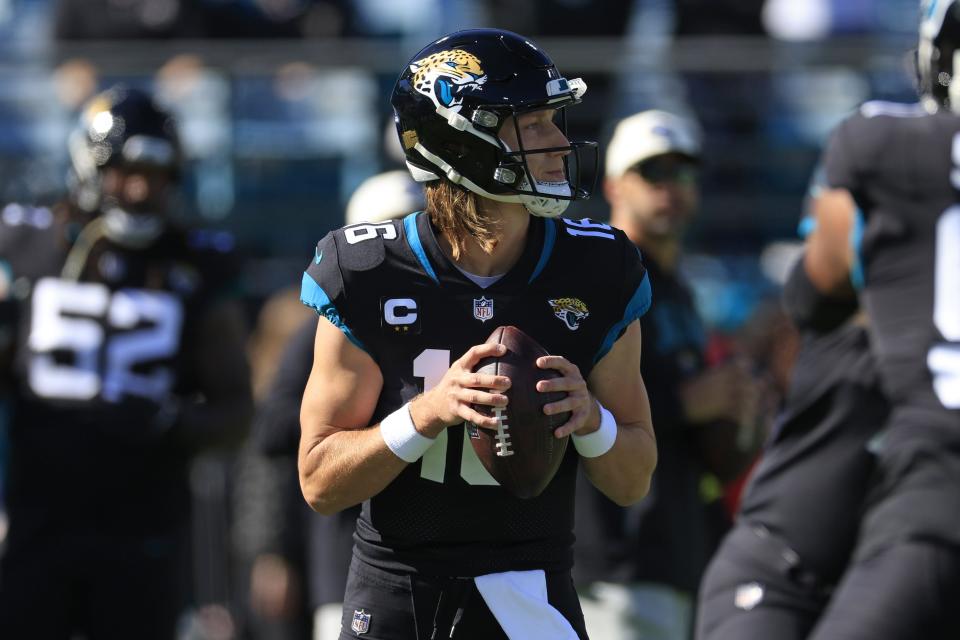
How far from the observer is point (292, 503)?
6.61 meters

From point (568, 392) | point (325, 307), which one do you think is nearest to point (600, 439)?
point (568, 392)

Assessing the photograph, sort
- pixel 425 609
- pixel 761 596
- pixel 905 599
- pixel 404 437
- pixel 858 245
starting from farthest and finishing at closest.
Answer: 1. pixel 761 596
2. pixel 858 245
3. pixel 905 599
4. pixel 425 609
5. pixel 404 437

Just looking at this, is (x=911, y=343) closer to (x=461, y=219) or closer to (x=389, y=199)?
(x=461, y=219)

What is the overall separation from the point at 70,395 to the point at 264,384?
2210 millimetres

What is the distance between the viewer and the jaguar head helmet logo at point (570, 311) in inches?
128

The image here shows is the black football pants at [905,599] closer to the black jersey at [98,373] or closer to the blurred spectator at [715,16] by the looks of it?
the black jersey at [98,373]

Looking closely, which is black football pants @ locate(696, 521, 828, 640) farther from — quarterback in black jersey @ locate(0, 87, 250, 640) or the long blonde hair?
quarterback in black jersey @ locate(0, 87, 250, 640)

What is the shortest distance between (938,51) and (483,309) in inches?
58.6

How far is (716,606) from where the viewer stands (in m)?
4.16

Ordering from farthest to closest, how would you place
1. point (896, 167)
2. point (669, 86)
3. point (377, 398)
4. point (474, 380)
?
point (669, 86)
point (896, 167)
point (377, 398)
point (474, 380)

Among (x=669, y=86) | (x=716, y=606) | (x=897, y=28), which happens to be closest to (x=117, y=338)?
(x=716, y=606)

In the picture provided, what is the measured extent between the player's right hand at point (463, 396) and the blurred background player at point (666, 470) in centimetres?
210

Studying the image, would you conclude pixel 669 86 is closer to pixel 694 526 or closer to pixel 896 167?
pixel 694 526

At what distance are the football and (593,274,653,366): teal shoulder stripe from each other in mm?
237
